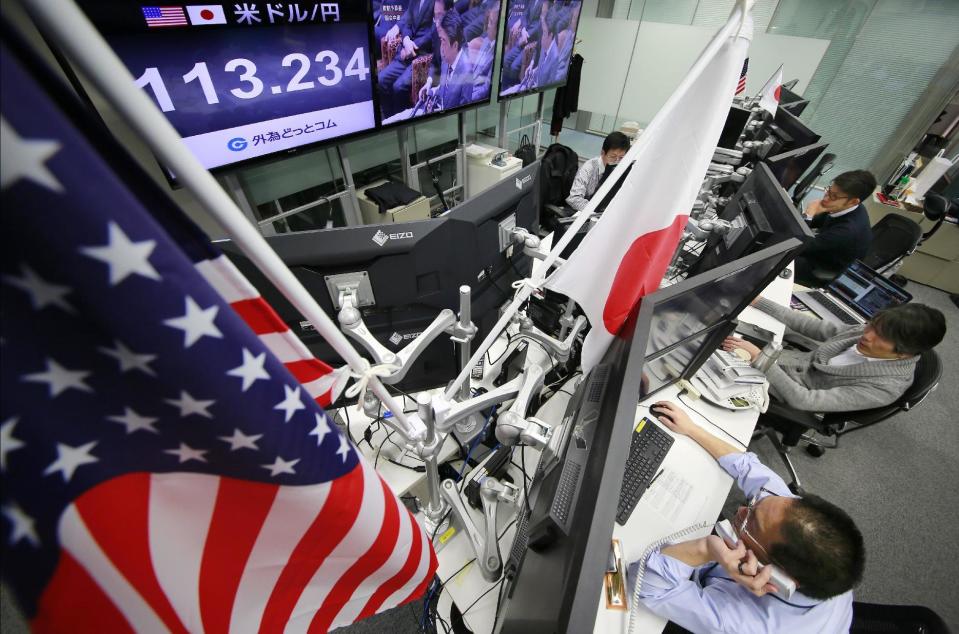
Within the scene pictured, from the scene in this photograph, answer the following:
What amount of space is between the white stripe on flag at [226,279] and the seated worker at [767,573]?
1.19 meters

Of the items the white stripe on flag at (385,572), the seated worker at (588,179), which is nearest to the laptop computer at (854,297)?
the seated worker at (588,179)

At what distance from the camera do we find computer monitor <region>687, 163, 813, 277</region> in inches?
49.9

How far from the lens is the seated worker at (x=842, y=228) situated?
2.26m

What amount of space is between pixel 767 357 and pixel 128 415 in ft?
6.67

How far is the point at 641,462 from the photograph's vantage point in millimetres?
1264

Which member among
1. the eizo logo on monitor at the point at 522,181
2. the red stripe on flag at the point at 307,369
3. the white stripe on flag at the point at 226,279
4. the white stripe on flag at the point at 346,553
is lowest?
the white stripe on flag at the point at 346,553

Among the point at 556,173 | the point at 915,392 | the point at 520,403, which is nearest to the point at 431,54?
the point at 556,173

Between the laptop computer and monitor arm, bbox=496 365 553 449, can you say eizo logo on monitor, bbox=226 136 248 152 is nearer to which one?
monitor arm, bbox=496 365 553 449

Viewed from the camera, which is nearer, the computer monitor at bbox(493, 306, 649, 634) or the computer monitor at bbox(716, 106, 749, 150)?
the computer monitor at bbox(493, 306, 649, 634)

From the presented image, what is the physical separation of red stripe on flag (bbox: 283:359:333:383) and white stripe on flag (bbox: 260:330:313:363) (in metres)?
0.01

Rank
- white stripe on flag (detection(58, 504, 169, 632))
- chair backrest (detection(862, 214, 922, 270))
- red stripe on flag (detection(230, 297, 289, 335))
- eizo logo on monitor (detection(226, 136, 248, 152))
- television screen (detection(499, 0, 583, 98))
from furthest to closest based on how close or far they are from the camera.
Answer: television screen (detection(499, 0, 583, 98)) → chair backrest (detection(862, 214, 922, 270)) → eizo logo on monitor (detection(226, 136, 248, 152)) → red stripe on flag (detection(230, 297, 289, 335)) → white stripe on flag (detection(58, 504, 169, 632))

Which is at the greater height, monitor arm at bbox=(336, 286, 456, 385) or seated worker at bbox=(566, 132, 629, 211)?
monitor arm at bbox=(336, 286, 456, 385)

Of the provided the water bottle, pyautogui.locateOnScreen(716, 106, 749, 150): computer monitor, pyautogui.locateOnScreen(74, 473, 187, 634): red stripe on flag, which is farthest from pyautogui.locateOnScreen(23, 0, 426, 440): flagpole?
pyautogui.locateOnScreen(716, 106, 749, 150): computer monitor

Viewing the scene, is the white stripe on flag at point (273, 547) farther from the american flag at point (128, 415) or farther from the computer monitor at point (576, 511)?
the computer monitor at point (576, 511)
